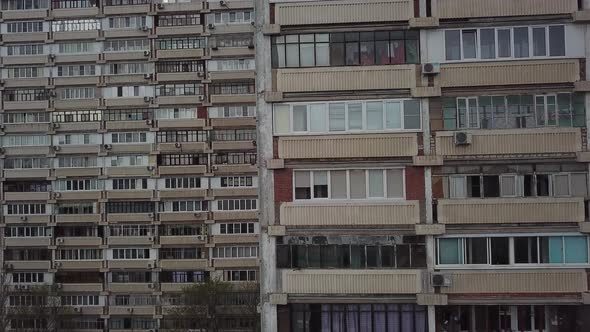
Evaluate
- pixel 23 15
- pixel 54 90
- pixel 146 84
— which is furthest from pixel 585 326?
pixel 23 15

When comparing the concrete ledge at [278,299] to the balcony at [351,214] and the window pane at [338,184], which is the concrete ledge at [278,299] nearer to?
the balcony at [351,214]

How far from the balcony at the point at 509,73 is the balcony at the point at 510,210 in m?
2.62

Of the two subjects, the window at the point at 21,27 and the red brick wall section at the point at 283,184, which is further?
the window at the point at 21,27

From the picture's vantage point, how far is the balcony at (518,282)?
13531 millimetres

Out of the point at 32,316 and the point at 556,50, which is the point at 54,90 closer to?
Answer: the point at 32,316

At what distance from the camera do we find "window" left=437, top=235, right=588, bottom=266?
13.7m

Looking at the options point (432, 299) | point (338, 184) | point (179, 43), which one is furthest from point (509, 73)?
point (179, 43)

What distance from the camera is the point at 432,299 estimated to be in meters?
13.7

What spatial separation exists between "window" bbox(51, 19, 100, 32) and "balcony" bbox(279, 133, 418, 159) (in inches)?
1327

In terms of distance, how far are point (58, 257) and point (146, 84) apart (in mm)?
13578

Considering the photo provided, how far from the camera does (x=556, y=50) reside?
1388 cm

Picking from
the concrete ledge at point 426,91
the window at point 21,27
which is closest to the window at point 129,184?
the window at point 21,27

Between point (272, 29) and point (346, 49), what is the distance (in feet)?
5.80

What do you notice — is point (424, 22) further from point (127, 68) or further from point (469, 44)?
point (127, 68)
